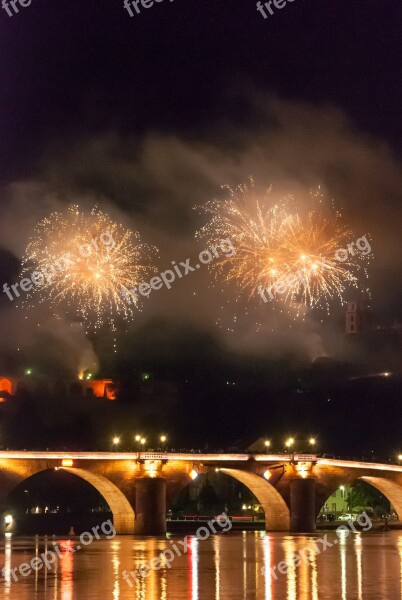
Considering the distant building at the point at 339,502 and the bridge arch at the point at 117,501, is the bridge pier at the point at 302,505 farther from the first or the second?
the distant building at the point at 339,502

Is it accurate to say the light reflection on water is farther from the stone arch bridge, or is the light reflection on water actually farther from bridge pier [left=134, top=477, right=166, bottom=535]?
bridge pier [left=134, top=477, right=166, bottom=535]

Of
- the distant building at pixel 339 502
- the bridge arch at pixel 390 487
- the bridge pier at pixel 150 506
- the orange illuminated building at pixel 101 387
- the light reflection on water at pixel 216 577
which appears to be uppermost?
the orange illuminated building at pixel 101 387

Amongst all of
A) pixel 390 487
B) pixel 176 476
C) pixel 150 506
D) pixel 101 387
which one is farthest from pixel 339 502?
pixel 150 506

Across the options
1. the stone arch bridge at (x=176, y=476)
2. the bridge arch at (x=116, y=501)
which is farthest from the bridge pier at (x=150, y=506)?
the bridge arch at (x=116, y=501)

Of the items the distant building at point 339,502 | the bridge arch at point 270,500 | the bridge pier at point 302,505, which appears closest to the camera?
the bridge pier at point 302,505

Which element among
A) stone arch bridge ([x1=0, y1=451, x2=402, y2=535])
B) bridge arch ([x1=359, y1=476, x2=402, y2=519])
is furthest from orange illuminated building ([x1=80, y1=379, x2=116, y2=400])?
stone arch bridge ([x1=0, y1=451, x2=402, y2=535])

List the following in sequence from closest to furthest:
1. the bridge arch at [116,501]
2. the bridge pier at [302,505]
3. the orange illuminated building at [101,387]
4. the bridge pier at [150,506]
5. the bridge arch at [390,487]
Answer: the bridge pier at [150,506], the bridge arch at [116,501], the bridge pier at [302,505], the bridge arch at [390,487], the orange illuminated building at [101,387]

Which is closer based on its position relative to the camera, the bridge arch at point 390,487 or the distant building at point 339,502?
the bridge arch at point 390,487

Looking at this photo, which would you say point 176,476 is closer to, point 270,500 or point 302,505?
point 270,500
